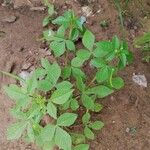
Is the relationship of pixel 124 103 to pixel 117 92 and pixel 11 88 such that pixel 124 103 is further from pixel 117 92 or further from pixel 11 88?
pixel 11 88

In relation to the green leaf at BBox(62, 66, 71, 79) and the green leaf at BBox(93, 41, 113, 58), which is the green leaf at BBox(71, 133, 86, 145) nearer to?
the green leaf at BBox(62, 66, 71, 79)

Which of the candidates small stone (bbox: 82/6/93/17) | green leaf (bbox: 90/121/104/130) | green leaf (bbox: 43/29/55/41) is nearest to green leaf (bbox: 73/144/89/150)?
green leaf (bbox: 90/121/104/130)

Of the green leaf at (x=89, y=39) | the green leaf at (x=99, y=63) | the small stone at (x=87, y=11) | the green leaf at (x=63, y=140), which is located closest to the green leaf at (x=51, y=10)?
the small stone at (x=87, y=11)

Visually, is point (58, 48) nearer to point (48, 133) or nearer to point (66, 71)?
point (66, 71)

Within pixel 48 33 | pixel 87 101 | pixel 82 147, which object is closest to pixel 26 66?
pixel 48 33

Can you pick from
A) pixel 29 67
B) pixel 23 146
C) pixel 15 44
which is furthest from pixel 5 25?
pixel 23 146
